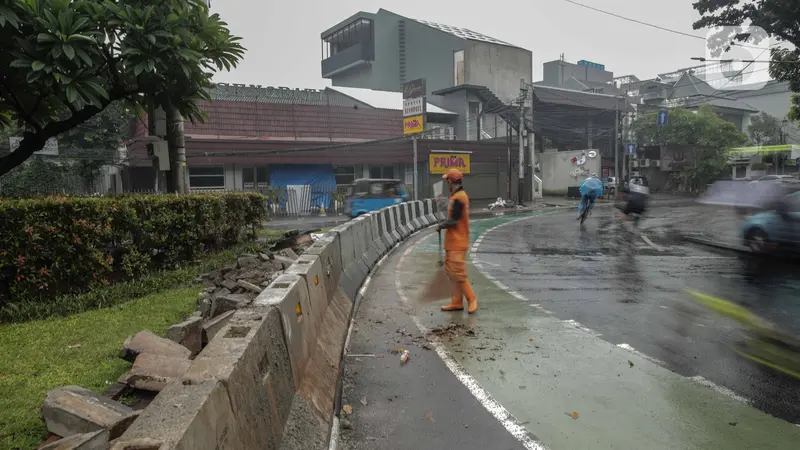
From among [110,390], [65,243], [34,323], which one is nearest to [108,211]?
[65,243]

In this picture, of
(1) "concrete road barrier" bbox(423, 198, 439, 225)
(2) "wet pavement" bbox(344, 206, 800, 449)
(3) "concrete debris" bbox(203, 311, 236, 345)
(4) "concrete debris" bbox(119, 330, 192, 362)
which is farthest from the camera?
(1) "concrete road barrier" bbox(423, 198, 439, 225)

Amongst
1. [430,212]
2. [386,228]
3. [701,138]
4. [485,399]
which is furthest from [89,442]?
[701,138]

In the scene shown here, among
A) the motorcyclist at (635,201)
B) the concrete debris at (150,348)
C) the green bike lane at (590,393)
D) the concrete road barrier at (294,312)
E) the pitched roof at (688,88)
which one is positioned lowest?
the green bike lane at (590,393)

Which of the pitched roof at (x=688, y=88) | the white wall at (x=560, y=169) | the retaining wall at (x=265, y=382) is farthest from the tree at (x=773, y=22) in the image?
the pitched roof at (x=688, y=88)

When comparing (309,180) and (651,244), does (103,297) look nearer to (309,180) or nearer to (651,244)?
(651,244)

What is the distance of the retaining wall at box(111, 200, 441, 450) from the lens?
7.20ft

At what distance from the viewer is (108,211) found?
809 centimetres

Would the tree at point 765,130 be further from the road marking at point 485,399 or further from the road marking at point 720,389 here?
the road marking at point 485,399

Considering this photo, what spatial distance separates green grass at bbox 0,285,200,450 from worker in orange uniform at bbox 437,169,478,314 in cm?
344

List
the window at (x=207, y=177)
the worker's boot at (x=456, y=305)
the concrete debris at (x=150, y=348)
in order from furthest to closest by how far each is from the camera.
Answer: the window at (x=207, y=177)
the worker's boot at (x=456, y=305)
the concrete debris at (x=150, y=348)

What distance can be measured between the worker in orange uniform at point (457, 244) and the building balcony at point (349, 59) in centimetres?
5124

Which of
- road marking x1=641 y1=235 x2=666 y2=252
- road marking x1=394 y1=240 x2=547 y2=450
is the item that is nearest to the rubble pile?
road marking x1=394 y1=240 x2=547 y2=450

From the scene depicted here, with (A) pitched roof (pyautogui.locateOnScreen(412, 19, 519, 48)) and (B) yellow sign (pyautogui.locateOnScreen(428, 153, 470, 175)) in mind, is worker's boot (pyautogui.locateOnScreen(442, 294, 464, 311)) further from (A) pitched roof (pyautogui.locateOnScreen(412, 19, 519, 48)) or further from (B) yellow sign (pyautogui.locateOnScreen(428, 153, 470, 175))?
(A) pitched roof (pyautogui.locateOnScreen(412, 19, 519, 48))

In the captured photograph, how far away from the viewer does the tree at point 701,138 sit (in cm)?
4534
